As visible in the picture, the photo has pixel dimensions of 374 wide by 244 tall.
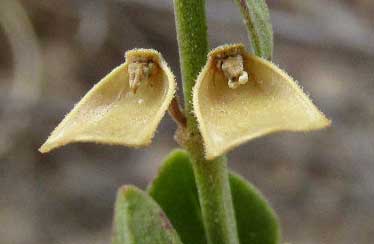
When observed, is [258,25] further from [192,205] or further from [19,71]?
[19,71]

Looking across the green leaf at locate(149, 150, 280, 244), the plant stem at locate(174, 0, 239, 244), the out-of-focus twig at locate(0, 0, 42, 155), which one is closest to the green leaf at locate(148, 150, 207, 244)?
the green leaf at locate(149, 150, 280, 244)

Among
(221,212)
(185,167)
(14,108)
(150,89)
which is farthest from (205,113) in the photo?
(14,108)

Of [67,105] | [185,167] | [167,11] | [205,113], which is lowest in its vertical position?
[67,105]

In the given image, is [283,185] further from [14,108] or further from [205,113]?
[205,113]

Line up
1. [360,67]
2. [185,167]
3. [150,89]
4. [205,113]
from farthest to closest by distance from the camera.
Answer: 1. [360,67]
2. [185,167]
3. [150,89]
4. [205,113]

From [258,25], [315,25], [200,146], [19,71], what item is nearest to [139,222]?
[200,146]

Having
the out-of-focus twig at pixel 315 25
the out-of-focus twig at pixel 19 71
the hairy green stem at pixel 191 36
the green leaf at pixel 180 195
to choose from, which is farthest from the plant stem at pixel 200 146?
the out-of-focus twig at pixel 19 71

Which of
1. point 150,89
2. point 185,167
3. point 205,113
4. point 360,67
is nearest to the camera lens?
point 205,113

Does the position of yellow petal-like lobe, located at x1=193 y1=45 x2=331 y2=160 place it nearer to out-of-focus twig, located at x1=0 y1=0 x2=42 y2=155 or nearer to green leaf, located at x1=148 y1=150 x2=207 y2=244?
green leaf, located at x1=148 y1=150 x2=207 y2=244
